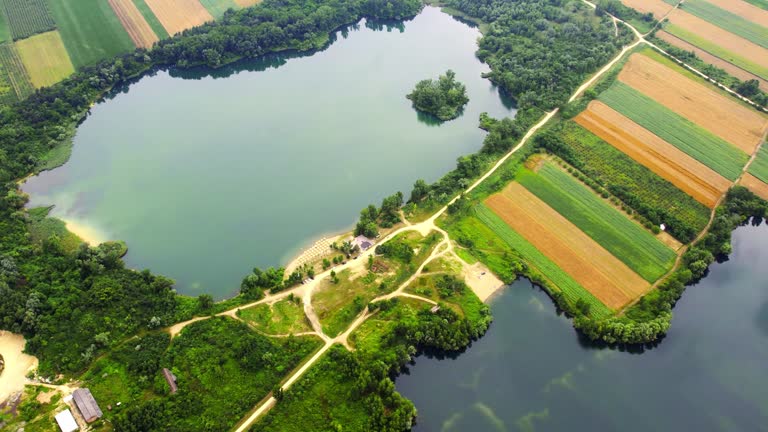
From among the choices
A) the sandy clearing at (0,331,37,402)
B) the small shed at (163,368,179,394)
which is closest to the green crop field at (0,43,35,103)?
the sandy clearing at (0,331,37,402)

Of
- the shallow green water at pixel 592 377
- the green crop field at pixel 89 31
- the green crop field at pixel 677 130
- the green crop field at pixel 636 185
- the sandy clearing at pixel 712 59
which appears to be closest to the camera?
the shallow green water at pixel 592 377

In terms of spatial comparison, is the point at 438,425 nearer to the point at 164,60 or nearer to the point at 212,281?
the point at 212,281

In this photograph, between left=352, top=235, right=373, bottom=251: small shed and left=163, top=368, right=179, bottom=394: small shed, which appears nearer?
left=163, top=368, right=179, bottom=394: small shed

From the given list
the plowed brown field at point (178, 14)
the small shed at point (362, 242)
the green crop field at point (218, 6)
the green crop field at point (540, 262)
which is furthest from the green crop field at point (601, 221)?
A: the plowed brown field at point (178, 14)

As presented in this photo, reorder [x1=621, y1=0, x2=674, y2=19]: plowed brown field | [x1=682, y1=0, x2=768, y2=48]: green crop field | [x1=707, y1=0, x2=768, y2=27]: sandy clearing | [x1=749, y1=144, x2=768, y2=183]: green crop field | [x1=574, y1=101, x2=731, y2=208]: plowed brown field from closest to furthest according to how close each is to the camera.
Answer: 1. [x1=574, y1=101, x2=731, y2=208]: plowed brown field
2. [x1=749, y1=144, x2=768, y2=183]: green crop field
3. [x1=682, y1=0, x2=768, y2=48]: green crop field
4. [x1=707, y1=0, x2=768, y2=27]: sandy clearing
5. [x1=621, y1=0, x2=674, y2=19]: plowed brown field

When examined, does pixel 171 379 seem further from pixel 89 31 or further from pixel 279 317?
pixel 89 31

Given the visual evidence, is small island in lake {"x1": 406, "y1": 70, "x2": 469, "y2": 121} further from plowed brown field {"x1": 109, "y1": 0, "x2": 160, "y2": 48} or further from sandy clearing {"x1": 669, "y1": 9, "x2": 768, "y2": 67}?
sandy clearing {"x1": 669, "y1": 9, "x2": 768, "y2": 67}

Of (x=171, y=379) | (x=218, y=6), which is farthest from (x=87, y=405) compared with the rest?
(x=218, y=6)

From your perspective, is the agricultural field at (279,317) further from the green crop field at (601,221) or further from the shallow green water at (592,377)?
the green crop field at (601,221)
